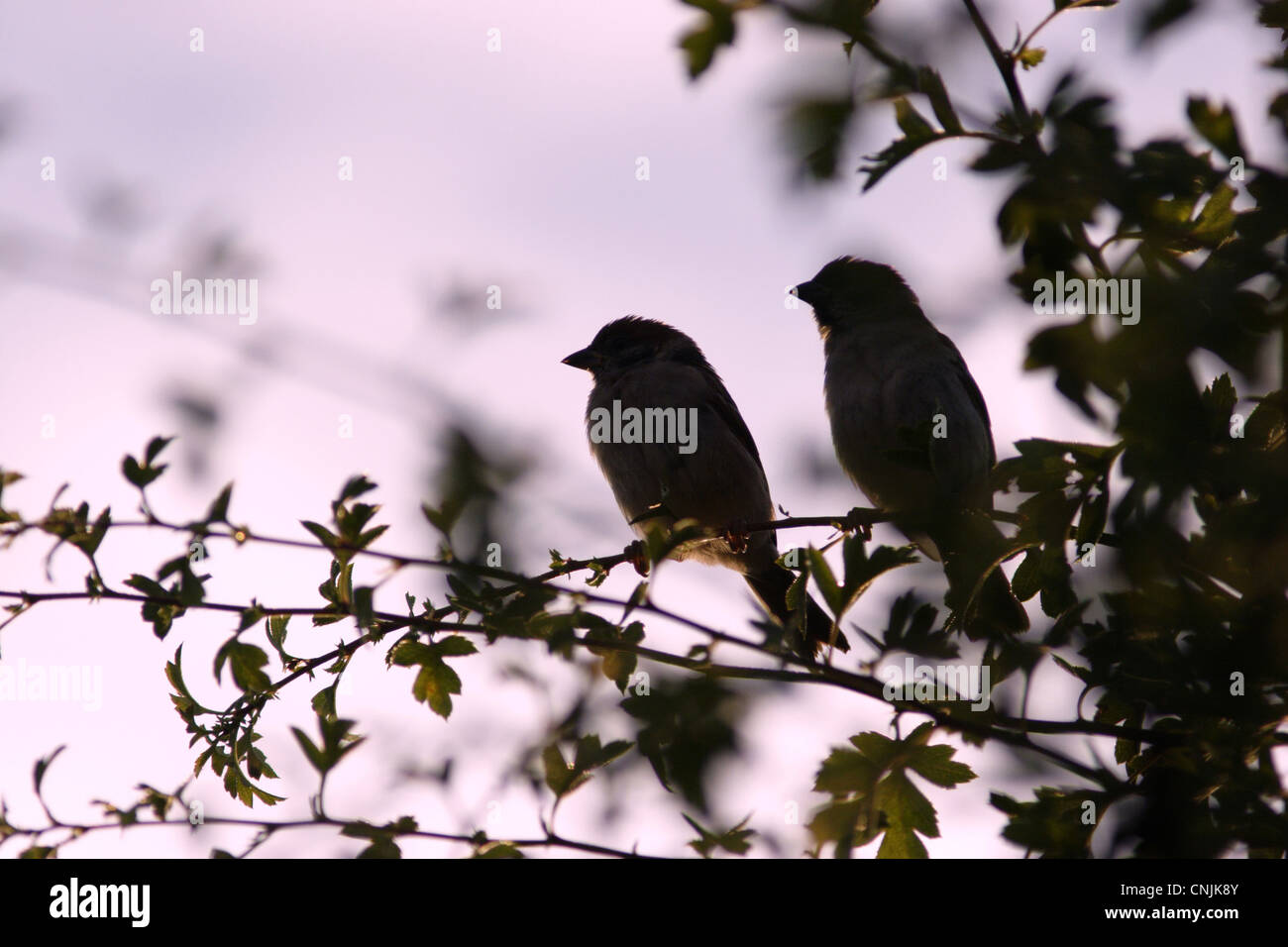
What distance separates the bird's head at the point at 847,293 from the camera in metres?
6.61

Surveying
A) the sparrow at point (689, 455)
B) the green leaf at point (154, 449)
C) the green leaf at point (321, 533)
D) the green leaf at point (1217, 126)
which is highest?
the sparrow at point (689, 455)

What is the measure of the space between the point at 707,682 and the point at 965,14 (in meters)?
1.36

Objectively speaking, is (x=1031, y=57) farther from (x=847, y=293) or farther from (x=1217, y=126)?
(x=847, y=293)

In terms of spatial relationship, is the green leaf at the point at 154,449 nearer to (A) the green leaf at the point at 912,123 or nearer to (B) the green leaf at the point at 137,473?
(B) the green leaf at the point at 137,473

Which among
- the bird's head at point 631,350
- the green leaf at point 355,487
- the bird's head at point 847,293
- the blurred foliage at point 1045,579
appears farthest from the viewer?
the bird's head at point 631,350

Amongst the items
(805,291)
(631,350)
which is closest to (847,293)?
(805,291)

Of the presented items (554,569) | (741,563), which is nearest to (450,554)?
(554,569)

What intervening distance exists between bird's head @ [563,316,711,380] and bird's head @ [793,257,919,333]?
1.11 metres

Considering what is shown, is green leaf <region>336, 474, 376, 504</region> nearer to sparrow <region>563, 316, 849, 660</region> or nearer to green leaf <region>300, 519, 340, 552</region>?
green leaf <region>300, 519, 340, 552</region>

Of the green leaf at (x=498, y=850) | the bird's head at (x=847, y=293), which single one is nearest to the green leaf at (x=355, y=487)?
the green leaf at (x=498, y=850)

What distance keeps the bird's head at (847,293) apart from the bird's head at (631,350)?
→ 1109 millimetres

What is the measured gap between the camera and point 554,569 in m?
3.24

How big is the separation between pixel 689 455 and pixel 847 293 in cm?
136
